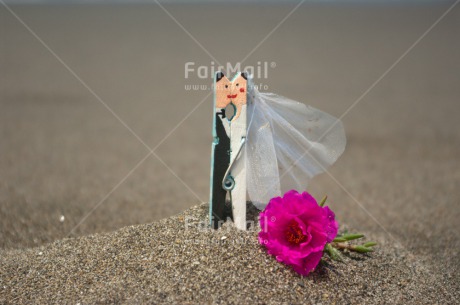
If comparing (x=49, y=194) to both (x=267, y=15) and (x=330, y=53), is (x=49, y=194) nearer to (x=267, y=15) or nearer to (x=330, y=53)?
(x=330, y=53)

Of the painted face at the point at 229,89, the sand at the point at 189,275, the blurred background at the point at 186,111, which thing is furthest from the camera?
the blurred background at the point at 186,111

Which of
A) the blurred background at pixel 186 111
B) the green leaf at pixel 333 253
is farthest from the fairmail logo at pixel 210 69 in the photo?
the green leaf at pixel 333 253

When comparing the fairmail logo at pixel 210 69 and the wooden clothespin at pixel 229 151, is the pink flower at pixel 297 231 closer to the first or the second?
the wooden clothespin at pixel 229 151

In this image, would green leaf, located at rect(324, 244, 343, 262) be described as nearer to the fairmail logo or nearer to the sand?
the sand

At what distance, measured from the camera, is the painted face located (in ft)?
7.50

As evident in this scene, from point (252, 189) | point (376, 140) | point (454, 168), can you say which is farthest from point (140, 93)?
point (252, 189)

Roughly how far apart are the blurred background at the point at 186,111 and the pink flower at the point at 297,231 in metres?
1.17

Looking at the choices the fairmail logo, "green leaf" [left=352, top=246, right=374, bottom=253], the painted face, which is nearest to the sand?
"green leaf" [left=352, top=246, right=374, bottom=253]

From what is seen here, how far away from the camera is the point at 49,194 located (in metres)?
4.11

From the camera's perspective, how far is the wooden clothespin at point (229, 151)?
2.29 metres

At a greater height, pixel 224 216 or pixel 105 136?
pixel 105 136

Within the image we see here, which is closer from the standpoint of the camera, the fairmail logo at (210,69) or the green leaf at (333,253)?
the green leaf at (333,253)

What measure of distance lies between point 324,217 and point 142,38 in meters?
9.51

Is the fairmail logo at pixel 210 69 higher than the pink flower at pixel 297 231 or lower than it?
higher
